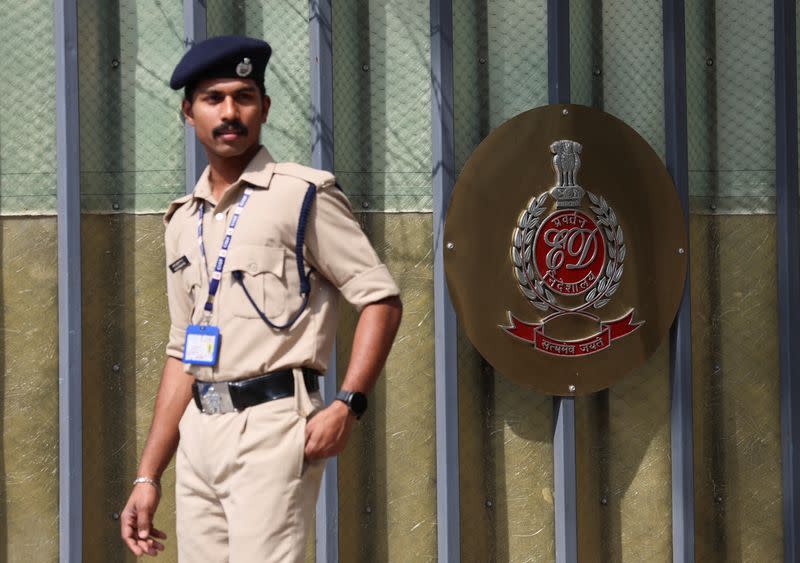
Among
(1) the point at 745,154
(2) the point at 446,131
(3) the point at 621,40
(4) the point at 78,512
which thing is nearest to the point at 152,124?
(2) the point at 446,131

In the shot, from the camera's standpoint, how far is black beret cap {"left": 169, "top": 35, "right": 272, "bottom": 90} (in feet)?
9.77

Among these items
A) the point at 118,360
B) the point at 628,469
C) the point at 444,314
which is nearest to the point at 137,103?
the point at 118,360

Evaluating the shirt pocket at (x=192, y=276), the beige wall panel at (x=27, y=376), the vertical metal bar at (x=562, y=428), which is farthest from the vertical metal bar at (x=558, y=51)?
the shirt pocket at (x=192, y=276)

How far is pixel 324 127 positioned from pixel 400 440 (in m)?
1.21

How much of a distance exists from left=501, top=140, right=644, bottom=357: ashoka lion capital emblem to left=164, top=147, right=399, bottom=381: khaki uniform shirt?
1.87 m

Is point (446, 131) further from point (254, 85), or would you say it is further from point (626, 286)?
point (254, 85)

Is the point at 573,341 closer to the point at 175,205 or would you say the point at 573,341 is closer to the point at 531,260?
the point at 531,260

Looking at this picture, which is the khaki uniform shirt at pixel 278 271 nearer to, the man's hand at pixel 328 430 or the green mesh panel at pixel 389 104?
the man's hand at pixel 328 430

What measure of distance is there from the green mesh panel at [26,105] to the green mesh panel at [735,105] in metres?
2.54

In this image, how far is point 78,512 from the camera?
4418 millimetres

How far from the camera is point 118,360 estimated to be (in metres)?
4.55

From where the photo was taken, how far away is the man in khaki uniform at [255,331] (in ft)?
9.38

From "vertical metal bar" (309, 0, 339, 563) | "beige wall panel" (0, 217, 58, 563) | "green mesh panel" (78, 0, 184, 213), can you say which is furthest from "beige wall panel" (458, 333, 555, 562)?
"beige wall panel" (0, 217, 58, 563)

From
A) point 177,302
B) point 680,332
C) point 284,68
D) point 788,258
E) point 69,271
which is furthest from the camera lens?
point 788,258
